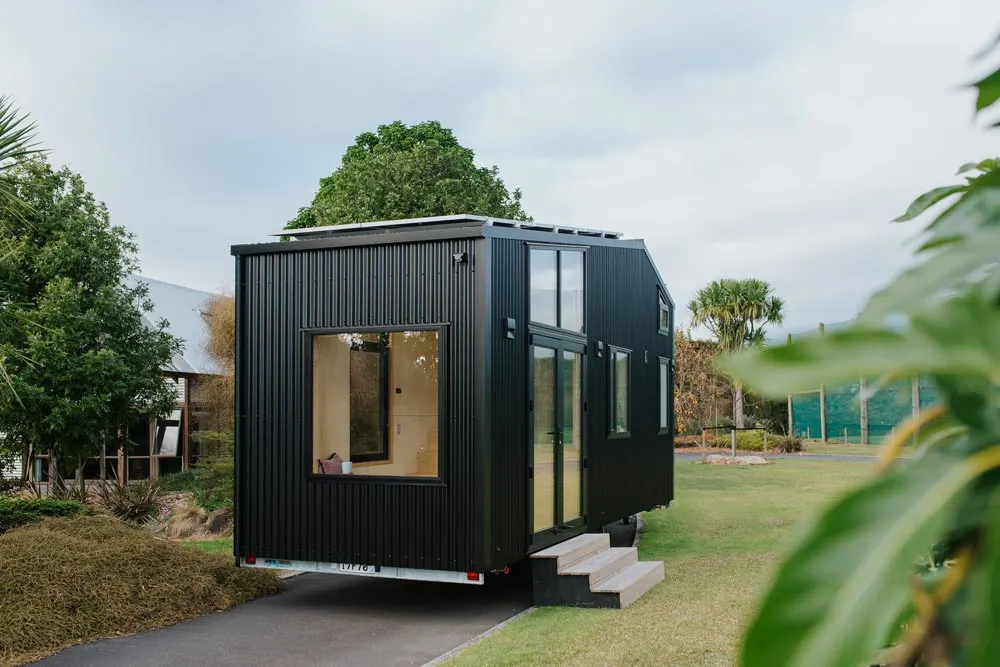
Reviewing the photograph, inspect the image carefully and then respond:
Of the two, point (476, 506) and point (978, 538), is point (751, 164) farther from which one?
point (978, 538)

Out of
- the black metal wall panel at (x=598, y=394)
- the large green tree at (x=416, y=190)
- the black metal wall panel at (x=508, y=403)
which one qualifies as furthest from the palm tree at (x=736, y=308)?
the black metal wall panel at (x=508, y=403)

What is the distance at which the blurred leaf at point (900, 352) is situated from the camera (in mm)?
270

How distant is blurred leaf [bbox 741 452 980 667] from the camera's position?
0.26 m

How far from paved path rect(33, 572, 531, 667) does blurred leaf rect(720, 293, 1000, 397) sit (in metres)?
5.83

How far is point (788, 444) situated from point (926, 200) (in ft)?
82.1

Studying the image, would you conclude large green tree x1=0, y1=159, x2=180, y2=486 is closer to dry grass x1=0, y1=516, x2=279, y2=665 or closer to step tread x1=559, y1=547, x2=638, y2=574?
dry grass x1=0, y1=516, x2=279, y2=665

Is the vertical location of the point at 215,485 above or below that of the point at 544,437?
below

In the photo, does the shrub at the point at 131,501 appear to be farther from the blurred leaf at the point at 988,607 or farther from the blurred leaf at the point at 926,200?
the blurred leaf at the point at 988,607

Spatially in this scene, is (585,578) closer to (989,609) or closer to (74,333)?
(989,609)

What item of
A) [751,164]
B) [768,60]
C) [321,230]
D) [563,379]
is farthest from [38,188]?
[751,164]

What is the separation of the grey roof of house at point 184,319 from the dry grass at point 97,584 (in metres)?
9.75

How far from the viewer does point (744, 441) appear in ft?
83.4

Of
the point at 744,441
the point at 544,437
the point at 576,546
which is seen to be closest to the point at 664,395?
the point at 544,437

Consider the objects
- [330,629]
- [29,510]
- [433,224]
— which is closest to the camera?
[330,629]
